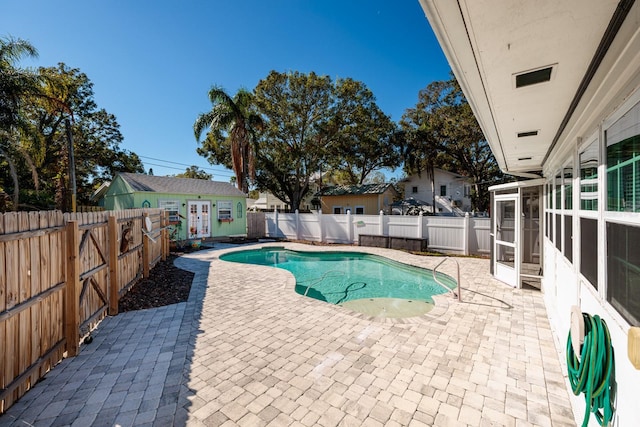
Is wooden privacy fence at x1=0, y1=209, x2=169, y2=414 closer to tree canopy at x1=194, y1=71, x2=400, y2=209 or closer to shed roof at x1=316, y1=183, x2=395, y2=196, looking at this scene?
tree canopy at x1=194, y1=71, x2=400, y2=209

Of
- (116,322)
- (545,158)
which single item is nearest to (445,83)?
(545,158)

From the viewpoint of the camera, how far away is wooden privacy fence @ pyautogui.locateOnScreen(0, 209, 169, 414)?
243 centimetres

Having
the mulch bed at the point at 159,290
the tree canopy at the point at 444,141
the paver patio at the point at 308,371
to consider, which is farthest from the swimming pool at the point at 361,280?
the tree canopy at the point at 444,141

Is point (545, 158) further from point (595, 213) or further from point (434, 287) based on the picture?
point (595, 213)

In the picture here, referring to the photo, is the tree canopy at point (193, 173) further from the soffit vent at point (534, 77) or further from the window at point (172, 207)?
the soffit vent at point (534, 77)

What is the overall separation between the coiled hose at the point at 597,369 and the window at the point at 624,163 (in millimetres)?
761

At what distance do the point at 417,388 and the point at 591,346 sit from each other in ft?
5.26

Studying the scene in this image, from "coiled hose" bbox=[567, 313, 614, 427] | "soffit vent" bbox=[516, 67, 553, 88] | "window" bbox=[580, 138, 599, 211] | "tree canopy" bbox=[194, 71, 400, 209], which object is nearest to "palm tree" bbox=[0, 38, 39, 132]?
"tree canopy" bbox=[194, 71, 400, 209]

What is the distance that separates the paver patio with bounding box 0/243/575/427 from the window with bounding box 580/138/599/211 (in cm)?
191

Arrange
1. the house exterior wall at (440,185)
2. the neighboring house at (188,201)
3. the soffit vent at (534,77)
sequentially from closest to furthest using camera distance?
the soffit vent at (534,77), the neighboring house at (188,201), the house exterior wall at (440,185)

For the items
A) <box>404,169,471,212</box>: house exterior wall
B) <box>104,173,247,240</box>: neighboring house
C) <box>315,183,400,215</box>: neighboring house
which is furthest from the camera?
<box>404,169,471,212</box>: house exterior wall

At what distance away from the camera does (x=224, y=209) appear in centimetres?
1600

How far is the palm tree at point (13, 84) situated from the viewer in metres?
10.5

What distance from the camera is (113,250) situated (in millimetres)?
4707
